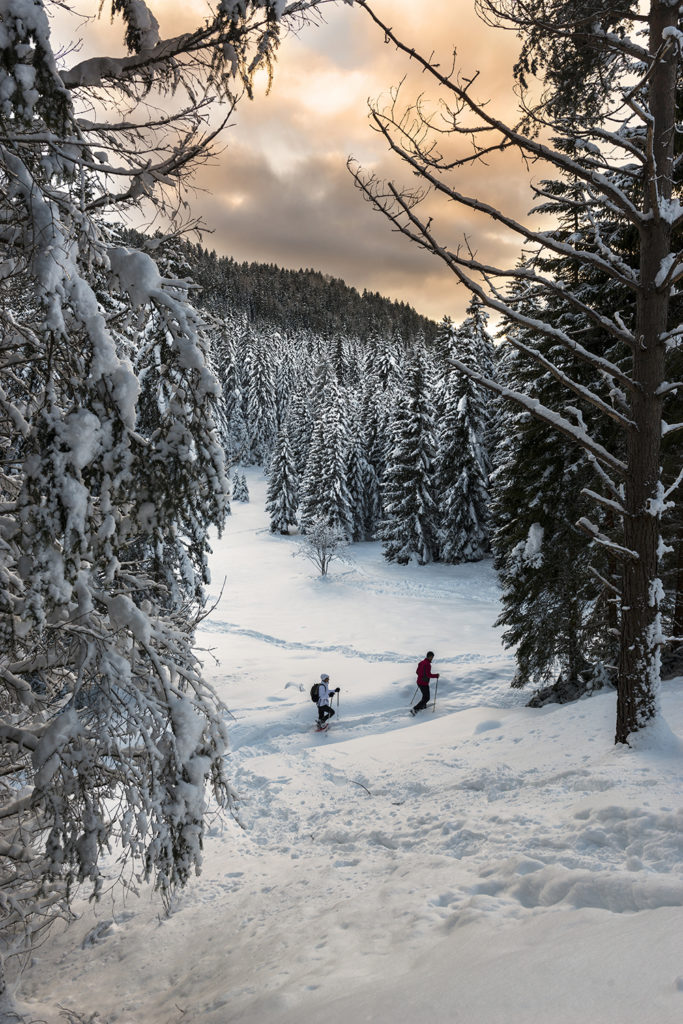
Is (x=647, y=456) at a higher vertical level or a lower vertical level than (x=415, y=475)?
lower

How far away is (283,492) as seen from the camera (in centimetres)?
5134

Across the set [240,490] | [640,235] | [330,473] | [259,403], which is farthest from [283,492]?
[640,235]

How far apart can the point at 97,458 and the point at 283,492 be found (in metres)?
48.5

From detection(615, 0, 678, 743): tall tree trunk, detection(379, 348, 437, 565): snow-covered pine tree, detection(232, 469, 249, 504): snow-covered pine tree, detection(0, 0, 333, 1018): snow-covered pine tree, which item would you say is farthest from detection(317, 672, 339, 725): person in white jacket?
detection(232, 469, 249, 504): snow-covered pine tree

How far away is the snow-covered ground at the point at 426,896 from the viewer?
3.03 meters

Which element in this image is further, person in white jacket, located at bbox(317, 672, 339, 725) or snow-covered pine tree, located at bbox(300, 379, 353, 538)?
snow-covered pine tree, located at bbox(300, 379, 353, 538)

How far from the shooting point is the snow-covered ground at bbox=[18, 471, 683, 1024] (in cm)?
303

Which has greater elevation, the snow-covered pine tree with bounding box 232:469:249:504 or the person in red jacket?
the snow-covered pine tree with bounding box 232:469:249:504

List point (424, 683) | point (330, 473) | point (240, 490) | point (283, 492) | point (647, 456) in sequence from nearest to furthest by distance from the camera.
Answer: point (647, 456) < point (424, 683) < point (330, 473) < point (283, 492) < point (240, 490)

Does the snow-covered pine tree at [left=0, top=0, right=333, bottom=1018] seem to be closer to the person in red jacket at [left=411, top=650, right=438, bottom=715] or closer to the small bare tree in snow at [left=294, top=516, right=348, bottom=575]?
the person in red jacket at [left=411, top=650, right=438, bottom=715]

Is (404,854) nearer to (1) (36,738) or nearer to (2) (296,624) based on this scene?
(1) (36,738)

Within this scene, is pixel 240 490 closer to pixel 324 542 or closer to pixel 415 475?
pixel 324 542

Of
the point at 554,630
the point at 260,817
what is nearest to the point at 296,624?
the point at 554,630

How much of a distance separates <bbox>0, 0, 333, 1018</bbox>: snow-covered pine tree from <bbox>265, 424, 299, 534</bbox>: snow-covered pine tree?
4744 centimetres
